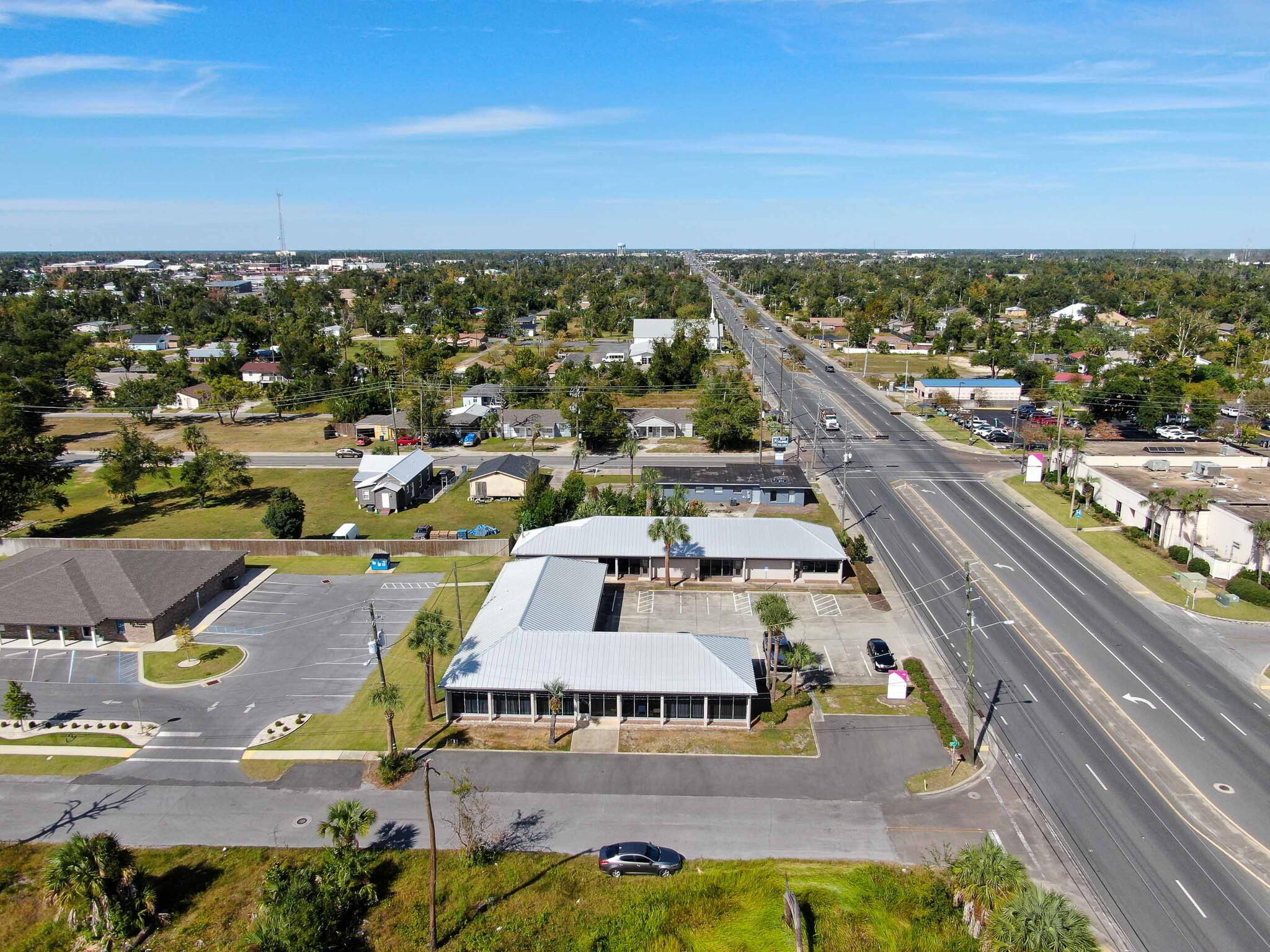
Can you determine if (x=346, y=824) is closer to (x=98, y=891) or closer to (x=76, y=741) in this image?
(x=98, y=891)

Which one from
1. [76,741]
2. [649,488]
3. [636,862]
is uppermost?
[649,488]

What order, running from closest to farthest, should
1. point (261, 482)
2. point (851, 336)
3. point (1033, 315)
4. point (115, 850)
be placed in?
point (115, 850), point (261, 482), point (851, 336), point (1033, 315)

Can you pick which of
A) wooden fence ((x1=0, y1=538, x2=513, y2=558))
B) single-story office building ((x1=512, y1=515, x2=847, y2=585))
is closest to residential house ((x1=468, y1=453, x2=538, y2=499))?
wooden fence ((x1=0, y1=538, x2=513, y2=558))

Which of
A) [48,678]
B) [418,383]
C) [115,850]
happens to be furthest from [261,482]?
[115,850]

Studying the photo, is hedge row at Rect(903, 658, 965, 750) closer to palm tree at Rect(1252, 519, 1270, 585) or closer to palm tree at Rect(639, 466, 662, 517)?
palm tree at Rect(639, 466, 662, 517)

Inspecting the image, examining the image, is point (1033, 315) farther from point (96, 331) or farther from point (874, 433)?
point (96, 331)

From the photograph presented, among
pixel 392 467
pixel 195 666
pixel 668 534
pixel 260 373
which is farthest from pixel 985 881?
pixel 260 373
